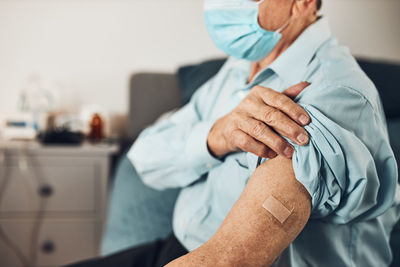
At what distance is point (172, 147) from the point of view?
0.94 m

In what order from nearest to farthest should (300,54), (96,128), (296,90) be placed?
(296,90) < (300,54) < (96,128)

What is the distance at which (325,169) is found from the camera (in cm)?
50

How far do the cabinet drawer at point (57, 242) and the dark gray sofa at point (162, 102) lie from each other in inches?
16.4

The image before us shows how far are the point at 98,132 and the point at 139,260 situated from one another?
966mm

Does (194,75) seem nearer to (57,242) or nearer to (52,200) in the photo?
(52,200)

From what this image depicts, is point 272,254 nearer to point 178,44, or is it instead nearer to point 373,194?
point 373,194

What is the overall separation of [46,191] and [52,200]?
52 mm

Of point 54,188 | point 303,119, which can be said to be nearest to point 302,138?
point 303,119

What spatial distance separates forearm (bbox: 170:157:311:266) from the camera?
0.47 m

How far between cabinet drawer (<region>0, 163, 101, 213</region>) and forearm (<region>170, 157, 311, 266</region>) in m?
1.14

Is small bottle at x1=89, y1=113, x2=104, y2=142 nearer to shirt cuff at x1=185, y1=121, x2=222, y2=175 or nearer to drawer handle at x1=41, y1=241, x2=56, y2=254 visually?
drawer handle at x1=41, y1=241, x2=56, y2=254

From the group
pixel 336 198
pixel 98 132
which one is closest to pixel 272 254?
pixel 336 198

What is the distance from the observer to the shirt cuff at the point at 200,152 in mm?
767

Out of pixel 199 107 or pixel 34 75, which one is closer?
pixel 199 107
